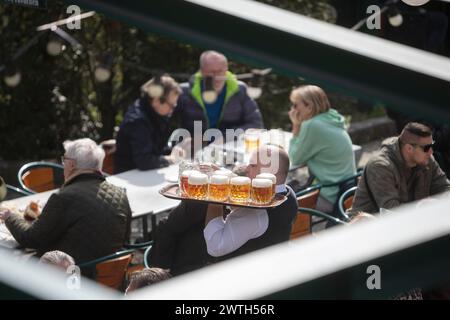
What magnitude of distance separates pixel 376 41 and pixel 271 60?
66mm

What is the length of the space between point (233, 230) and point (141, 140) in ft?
8.13

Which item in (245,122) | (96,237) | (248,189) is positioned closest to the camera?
(248,189)

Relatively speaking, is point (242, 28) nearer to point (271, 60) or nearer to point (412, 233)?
point (271, 60)

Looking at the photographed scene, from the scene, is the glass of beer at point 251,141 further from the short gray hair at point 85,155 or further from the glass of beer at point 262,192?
the glass of beer at point 262,192

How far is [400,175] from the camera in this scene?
527 cm

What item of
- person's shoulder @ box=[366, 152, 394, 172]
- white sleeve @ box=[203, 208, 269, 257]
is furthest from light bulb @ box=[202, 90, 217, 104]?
white sleeve @ box=[203, 208, 269, 257]

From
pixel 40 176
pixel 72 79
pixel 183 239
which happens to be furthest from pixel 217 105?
pixel 183 239

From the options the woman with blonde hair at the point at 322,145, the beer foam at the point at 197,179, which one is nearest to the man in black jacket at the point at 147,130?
the woman with blonde hair at the point at 322,145

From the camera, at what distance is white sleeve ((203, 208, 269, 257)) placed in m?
4.17

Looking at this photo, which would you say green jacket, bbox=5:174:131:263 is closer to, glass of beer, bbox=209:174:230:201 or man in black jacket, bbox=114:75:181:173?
glass of beer, bbox=209:174:230:201

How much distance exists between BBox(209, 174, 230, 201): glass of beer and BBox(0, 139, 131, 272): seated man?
0.61 metres

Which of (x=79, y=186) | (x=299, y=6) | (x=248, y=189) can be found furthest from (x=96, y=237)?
(x=299, y=6)
